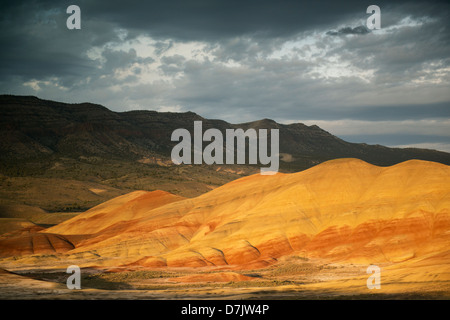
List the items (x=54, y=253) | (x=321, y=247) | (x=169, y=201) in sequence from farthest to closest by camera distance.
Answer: (x=169, y=201)
(x=54, y=253)
(x=321, y=247)

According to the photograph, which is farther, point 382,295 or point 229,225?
point 229,225

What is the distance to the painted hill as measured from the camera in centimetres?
6047

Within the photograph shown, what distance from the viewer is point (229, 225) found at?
7281 centimetres

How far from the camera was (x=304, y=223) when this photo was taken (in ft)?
225

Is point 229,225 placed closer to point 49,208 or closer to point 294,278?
point 294,278

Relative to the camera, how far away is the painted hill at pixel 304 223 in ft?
198

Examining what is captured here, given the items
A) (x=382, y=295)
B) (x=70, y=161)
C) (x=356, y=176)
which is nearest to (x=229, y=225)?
(x=356, y=176)

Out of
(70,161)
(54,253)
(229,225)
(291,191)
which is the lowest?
(54,253)

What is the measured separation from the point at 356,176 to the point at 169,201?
41447 mm

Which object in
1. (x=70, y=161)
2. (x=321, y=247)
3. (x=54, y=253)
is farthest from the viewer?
(x=70, y=161)
